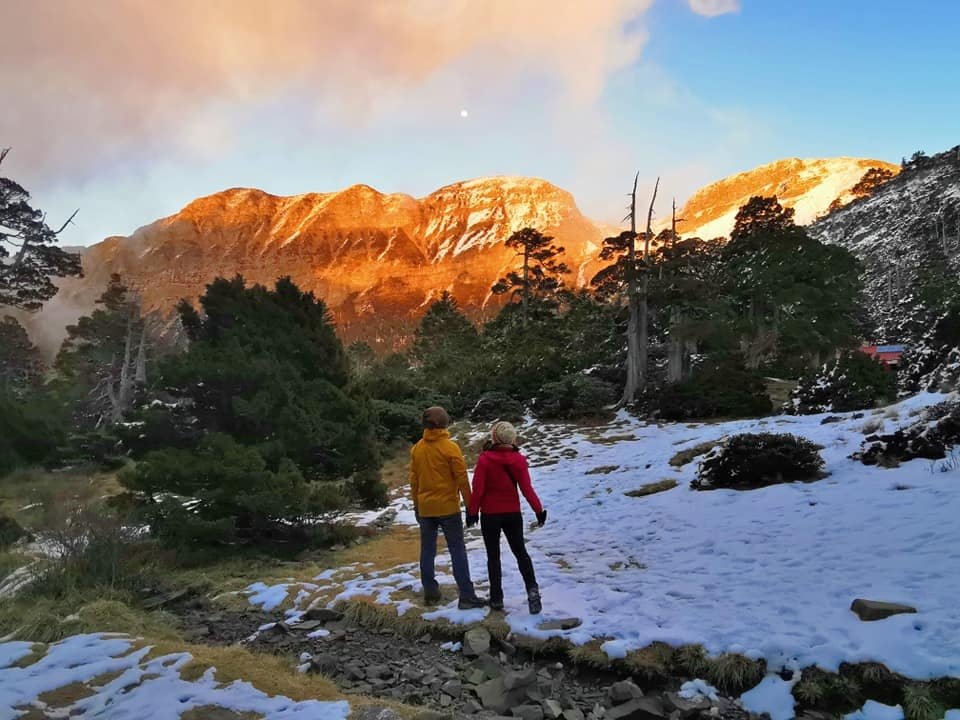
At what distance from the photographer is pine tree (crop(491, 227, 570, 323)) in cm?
4109

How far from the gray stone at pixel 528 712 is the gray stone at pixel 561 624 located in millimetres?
1102

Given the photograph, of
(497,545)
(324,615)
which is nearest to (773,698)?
(497,545)

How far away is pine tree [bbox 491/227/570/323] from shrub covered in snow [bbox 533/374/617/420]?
18.4 m

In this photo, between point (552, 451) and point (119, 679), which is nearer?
point (119, 679)

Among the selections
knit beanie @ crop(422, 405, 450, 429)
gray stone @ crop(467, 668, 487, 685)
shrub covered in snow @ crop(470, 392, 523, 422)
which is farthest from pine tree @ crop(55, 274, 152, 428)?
gray stone @ crop(467, 668, 487, 685)

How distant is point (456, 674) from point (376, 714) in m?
1.36

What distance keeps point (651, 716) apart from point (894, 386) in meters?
13.7

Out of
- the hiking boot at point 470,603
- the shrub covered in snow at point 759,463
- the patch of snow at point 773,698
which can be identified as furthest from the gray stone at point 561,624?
the shrub covered in snow at point 759,463

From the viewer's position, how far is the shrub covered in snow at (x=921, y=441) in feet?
24.5

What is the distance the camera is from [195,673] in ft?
12.6

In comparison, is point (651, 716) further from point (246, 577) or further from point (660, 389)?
point (660, 389)

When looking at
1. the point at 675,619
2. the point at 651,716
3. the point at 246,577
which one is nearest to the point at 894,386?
the point at 675,619

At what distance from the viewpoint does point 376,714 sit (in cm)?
328

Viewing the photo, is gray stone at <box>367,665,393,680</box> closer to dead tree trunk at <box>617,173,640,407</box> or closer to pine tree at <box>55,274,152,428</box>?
dead tree trunk at <box>617,173,640,407</box>
